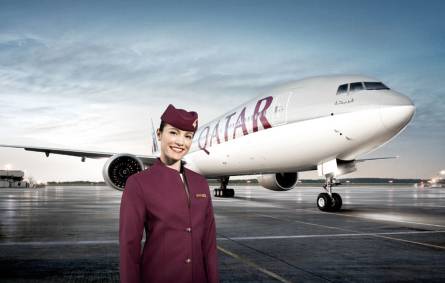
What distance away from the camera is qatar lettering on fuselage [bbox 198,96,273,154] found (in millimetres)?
14312

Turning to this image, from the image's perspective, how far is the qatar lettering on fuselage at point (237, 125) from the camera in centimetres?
1431

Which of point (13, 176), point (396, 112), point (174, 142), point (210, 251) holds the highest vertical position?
point (396, 112)

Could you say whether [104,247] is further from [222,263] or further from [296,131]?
[296,131]

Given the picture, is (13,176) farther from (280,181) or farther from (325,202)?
(325,202)

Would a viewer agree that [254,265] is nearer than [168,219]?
No

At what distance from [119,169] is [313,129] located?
27.2ft

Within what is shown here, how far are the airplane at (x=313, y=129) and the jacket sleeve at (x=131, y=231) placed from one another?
995cm

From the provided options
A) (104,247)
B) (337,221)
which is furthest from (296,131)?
(104,247)

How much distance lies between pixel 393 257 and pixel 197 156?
14.1m

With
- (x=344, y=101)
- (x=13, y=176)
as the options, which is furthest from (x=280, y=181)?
(x=13, y=176)

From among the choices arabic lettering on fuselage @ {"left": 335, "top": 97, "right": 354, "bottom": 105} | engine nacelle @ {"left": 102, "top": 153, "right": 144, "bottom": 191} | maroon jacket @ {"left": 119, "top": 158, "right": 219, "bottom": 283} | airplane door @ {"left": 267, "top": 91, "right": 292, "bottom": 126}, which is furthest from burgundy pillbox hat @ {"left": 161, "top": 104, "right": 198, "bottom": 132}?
engine nacelle @ {"left": 102, "top": 153, "right": 144, "bottom": 191}

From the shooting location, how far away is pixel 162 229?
234 cm

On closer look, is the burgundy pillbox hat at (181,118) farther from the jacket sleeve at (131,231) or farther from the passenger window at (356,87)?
the passenger window at (356,87)

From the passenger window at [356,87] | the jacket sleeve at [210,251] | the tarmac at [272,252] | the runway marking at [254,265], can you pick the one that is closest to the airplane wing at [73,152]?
the tarmac at [272,252]
